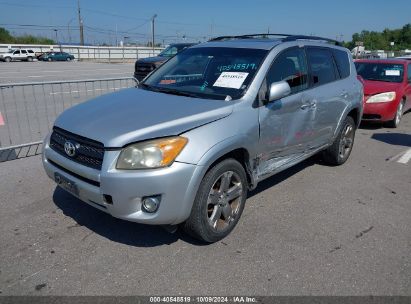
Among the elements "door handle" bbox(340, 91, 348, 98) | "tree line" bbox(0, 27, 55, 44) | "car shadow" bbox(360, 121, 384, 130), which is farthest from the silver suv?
"tree line" bbox(0, 27, 55, 44)

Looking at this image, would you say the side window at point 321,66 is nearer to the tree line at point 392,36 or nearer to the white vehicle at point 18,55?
the white vehicle at point 18,55

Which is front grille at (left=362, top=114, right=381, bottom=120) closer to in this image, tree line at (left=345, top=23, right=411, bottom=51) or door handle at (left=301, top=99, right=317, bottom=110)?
door handle at (left=301, top=99, right=317, bottom=110)

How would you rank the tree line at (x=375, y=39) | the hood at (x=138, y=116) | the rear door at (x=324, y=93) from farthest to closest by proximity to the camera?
the tree line at (x=375, y=39), the rear door at (x=324, y=93), the hood at (x=138, y=116)

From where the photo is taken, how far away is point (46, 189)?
4684mm

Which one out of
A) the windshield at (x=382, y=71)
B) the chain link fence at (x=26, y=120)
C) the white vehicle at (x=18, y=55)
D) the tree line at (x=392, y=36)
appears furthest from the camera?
the tree line at (x=392, y=36)

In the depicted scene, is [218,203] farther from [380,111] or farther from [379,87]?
[379,87]

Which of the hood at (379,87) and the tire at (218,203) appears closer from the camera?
the tire at (218,203)

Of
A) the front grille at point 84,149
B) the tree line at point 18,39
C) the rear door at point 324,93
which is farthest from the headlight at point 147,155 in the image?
the tree line at point 18,39

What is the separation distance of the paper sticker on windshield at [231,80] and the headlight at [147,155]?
3.86 ft

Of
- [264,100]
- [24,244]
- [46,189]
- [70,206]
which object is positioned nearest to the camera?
[24,244]

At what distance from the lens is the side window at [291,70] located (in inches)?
158

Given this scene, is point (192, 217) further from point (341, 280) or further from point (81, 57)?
point (81, 57)

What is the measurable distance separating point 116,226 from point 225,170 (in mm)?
1287

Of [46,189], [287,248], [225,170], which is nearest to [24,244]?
[46,189]
